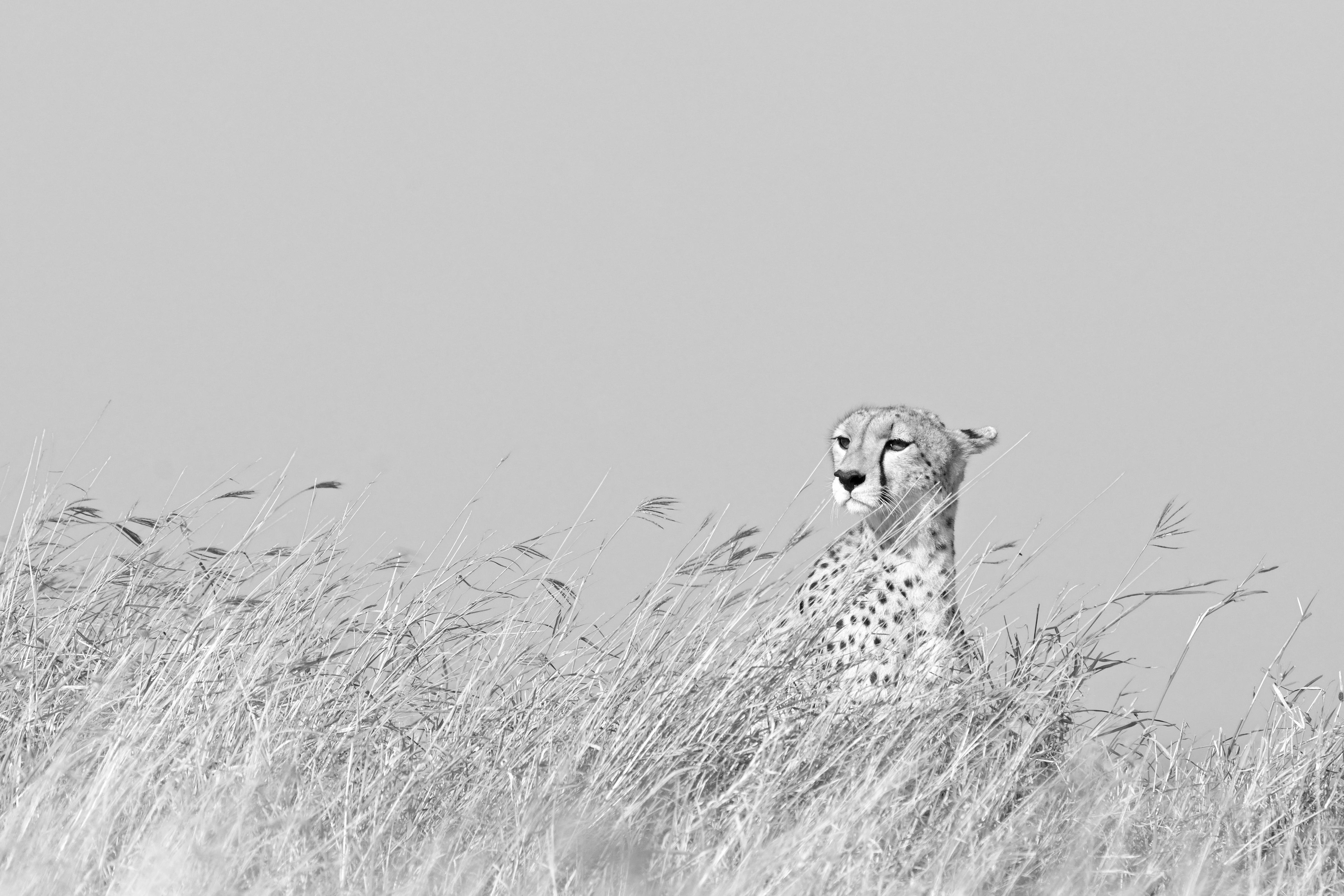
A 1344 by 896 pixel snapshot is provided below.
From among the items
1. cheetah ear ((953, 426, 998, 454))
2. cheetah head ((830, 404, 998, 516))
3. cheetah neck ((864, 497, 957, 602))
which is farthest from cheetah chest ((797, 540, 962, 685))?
cheetah ear ((953, 426, 998, 454))

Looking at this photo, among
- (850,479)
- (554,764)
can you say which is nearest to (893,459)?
(850,479)

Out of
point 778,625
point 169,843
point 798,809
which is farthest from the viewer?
point 778,625

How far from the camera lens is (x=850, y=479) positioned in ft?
15.8

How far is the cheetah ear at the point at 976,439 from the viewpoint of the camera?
5.39 meters

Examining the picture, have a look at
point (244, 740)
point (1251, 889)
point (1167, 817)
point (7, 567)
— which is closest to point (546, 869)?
point (244, 740)

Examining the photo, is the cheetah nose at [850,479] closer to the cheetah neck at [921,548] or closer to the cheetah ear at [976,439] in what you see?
the cheetah neck at [921,548]

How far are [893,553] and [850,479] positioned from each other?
295mm

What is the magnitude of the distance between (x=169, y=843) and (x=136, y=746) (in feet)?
1.72

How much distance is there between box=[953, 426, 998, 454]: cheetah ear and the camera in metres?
5.39

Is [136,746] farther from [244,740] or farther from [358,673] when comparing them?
[358,673]

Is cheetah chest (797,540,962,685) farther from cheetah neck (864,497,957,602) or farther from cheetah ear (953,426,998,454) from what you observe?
cheetah ear (953,426,998,454)

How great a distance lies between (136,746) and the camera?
320 cm

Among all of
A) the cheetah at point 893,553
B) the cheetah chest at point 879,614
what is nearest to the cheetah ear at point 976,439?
the cheetah at point 893,553

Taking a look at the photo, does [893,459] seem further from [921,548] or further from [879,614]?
[879,614]
